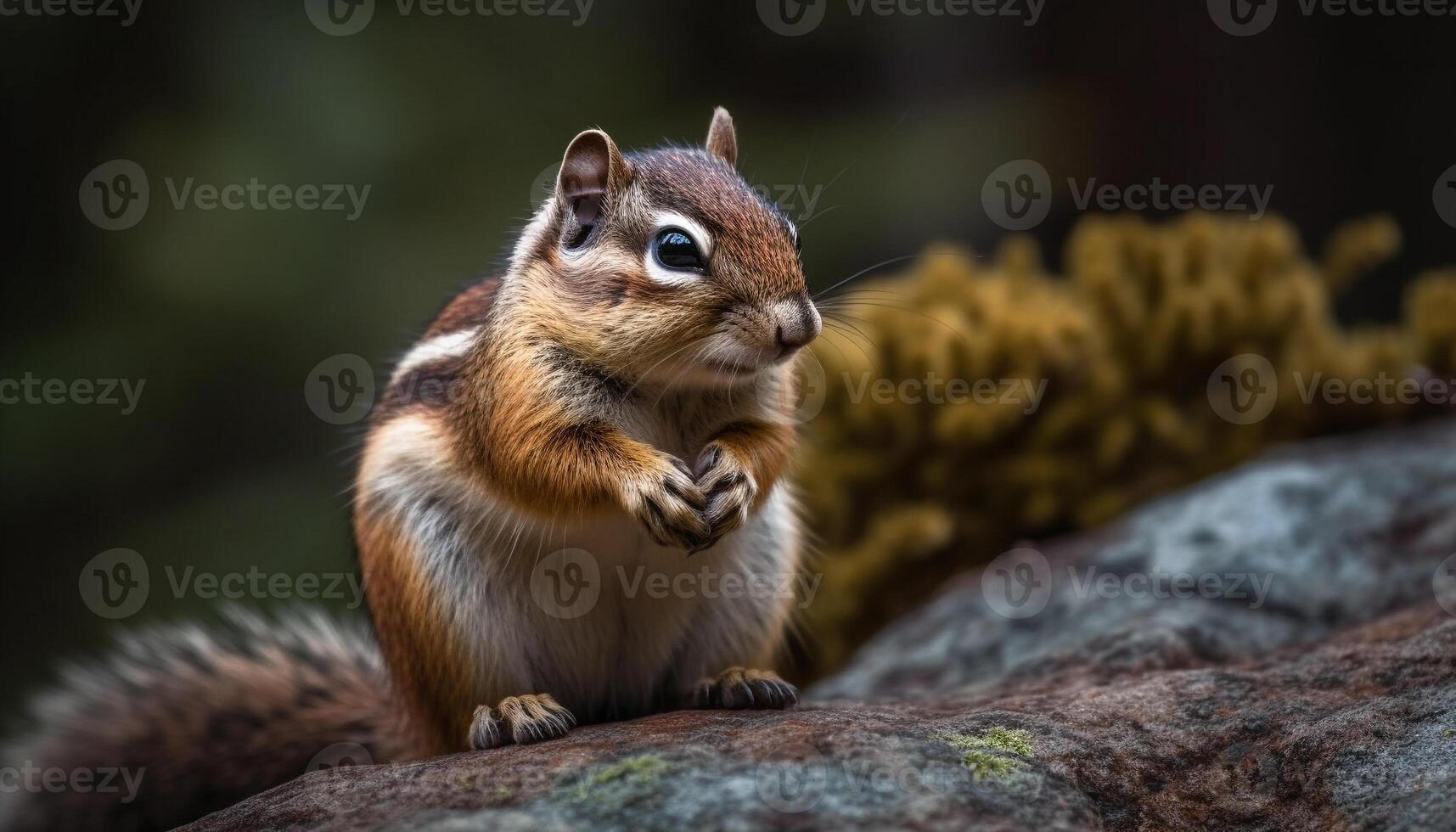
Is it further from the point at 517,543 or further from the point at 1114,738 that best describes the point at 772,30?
the point at 1114,738

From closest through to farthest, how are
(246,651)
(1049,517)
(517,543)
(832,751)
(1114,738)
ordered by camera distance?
(832,751) → (1114,738) → (517,543) → (246,651) → (1049,517)

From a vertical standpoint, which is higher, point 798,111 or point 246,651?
point 798,111

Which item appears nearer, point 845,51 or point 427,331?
point 427,331

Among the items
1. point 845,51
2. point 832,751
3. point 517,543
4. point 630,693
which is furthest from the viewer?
point 845,51

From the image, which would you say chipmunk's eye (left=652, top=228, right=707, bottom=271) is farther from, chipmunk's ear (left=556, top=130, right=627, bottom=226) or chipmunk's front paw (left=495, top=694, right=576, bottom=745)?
chipmunk's front paw (left=495, top=694, right=576, bottom=745)

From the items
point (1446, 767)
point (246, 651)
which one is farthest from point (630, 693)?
point (1446, 767)

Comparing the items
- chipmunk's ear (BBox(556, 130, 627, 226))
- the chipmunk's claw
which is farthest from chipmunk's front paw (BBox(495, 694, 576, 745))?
chipmunk's ear (BBox(556, 130, 627, 226))

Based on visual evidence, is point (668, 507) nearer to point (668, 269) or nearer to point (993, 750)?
point (668, 269)
